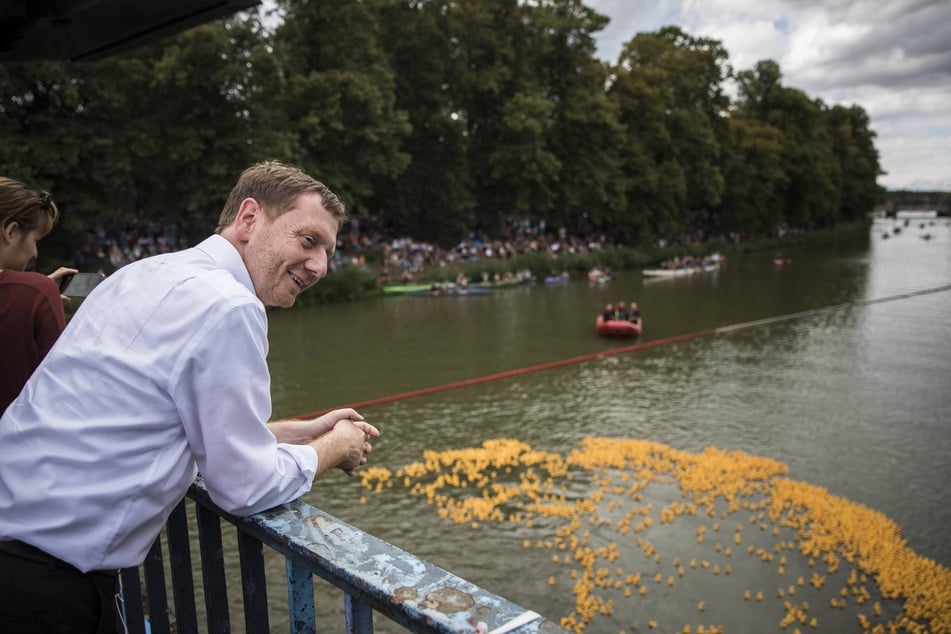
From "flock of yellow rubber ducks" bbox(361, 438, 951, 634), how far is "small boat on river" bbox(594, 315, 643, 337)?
10221 mm

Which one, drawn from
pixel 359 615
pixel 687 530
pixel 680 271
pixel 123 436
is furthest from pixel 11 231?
pixel 680 271

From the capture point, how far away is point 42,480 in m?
1.70

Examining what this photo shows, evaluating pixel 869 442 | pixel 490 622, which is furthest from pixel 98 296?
pixel 869 442

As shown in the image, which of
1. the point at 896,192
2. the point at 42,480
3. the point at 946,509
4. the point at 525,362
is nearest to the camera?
the point at 42,480

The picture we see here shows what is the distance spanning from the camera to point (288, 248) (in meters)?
2.19

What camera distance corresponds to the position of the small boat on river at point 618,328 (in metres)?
22.3

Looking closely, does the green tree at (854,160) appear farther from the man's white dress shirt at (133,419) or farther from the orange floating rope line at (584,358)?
the man's white dress shirt at (133,419)

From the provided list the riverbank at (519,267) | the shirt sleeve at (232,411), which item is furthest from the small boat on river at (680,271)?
the shirt sleeve at (232,411)

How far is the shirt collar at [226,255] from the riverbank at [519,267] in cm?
2645

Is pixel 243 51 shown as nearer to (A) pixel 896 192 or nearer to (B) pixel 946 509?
(B) pixel 946 509

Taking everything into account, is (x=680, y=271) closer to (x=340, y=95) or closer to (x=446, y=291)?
(x=446, y=291)

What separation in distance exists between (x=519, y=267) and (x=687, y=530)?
28.7 m

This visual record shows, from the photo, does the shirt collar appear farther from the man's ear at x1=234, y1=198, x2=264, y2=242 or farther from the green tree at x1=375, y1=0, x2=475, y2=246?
the green tree at x1=375, y1=0, x2=475, y2=246

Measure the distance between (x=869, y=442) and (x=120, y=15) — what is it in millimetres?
13194
